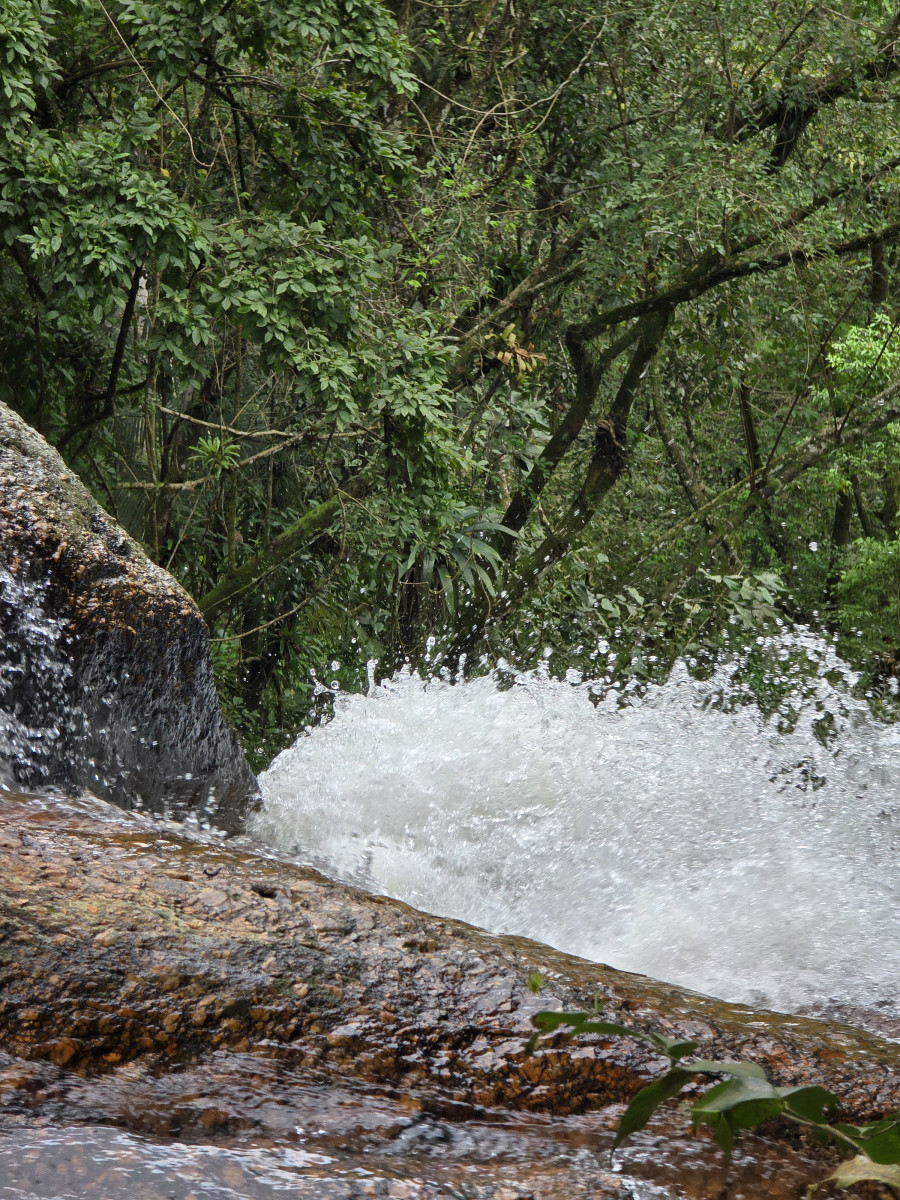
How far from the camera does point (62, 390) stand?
652cm

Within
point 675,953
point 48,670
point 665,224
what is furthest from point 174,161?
point 675,953

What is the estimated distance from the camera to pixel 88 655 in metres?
3.23

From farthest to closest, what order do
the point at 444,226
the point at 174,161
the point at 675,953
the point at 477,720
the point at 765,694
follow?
the point at 765,694 → the point at 444,226 → the point at 174,161 → the point at 477,720 → the point at 675,953

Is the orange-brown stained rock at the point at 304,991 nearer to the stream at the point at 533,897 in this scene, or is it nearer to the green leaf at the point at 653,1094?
the stream at the point at 533,897

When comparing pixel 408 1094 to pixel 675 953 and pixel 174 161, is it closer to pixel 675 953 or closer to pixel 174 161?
pixel 675 953

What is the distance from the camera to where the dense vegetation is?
17.0 ft

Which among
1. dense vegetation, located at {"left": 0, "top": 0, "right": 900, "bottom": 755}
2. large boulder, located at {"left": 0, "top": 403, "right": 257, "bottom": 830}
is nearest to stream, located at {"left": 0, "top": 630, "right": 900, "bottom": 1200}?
large boulder, located at {"left": 0, "top": 403, "right": 257, "bottom": 830}

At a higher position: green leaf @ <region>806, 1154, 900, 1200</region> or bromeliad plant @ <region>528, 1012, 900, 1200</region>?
bromeliad plant @ <region>528, 1012, 900, 1200</region>

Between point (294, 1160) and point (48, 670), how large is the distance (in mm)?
1924

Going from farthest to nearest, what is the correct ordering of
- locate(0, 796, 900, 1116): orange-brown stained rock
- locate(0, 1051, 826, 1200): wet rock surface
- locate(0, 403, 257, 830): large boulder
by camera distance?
locate(0, 403, 257, 830): large boulder, locate(0, 796, 900, 1116): orange-brown stained rock, locate(0, 1051, 826, 1200): wet rock surface

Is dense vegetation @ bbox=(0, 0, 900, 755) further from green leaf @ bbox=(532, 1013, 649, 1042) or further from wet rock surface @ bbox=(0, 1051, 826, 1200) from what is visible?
green leaf @ bbox=(532, 1013, 649, 1042)

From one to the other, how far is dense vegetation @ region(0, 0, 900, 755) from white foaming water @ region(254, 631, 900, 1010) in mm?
1661

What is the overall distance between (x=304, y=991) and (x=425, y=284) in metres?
5.66

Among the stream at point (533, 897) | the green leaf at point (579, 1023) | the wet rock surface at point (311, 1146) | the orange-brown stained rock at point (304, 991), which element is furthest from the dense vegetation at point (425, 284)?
the green leaf at point (579, 1023)
